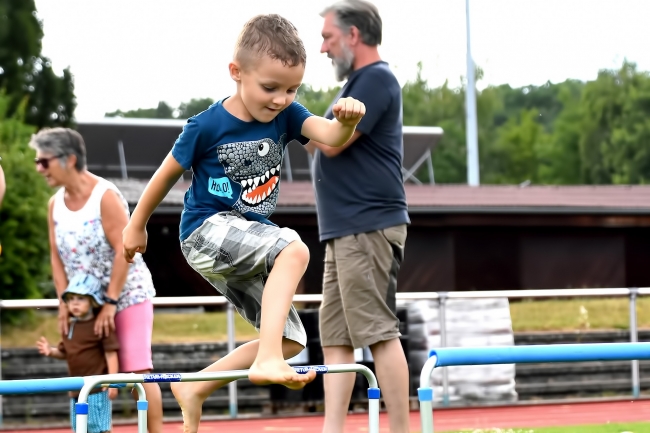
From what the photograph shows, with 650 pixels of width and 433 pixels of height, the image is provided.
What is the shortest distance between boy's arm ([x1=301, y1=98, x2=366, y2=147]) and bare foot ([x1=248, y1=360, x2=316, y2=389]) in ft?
2.95

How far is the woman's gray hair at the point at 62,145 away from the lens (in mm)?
5891

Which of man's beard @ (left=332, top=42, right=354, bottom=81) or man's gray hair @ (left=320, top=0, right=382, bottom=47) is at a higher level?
man's gray hair @ (left=320, top=0, right=382, bottom=47)

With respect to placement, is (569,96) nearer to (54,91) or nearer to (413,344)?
(54,91)

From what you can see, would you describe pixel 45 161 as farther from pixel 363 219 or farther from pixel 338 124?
pixel 338 124

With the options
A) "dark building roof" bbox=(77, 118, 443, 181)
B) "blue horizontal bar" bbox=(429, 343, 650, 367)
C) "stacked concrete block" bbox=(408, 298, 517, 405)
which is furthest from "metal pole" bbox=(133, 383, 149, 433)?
"dark building roof" bbox=(77, 118, 443, 181)

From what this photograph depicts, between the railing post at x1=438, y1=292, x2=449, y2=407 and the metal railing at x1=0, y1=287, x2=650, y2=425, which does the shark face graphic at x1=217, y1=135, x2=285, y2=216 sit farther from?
the railing post at x1=438, y1=292, x2=449, y2=407

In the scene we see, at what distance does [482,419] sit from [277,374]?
20.0 ft

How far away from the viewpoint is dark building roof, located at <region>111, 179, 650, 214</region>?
800 inches

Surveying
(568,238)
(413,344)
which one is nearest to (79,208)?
(413,344)

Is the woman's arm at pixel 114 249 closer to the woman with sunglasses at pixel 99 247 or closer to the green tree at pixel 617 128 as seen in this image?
the woman with sunglasses at pixel 99 247

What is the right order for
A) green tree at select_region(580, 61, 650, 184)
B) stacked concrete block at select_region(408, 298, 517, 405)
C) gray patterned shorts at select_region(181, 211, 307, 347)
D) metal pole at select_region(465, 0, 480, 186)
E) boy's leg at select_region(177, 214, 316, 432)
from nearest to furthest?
boy's leg at select_region(177, 214, 316, 432)
gray patterned shorts at select_region(181, 211, 307, 347)
stacked concrete block at select_region(408, 298, 517, 405)
metal pole at select_region(465, 0, 480, 186)
green tree at select_region(580, 61, 650, 184)

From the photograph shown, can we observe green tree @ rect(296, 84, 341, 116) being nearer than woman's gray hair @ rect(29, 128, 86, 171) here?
No

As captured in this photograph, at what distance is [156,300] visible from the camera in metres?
9.75

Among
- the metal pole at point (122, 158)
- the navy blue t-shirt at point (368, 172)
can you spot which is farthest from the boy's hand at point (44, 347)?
the metal pole at point (122, 158)
